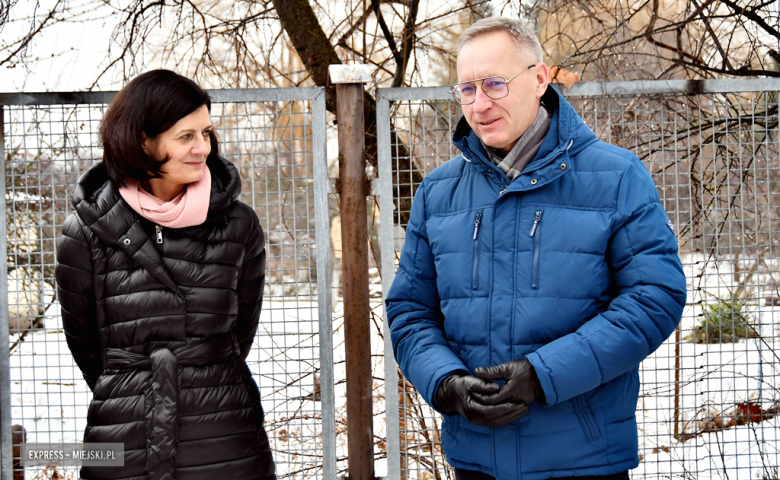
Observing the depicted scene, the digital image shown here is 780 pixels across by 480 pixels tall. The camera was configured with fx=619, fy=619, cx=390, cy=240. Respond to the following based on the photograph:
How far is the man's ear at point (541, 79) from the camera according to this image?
1.73 metres

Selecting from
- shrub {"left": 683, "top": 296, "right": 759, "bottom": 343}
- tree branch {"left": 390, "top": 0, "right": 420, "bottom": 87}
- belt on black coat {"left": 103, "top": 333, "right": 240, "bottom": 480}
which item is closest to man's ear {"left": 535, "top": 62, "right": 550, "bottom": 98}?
belt on black coat {"left": 103, "top": 333, "right": 240, "bottom": 480}

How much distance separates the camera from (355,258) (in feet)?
8.50

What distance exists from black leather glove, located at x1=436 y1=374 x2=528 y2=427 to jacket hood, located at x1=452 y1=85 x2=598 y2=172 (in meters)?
0.58

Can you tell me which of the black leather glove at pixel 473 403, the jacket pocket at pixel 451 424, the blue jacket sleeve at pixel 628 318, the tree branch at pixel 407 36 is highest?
the tree branch at pixel 407 36

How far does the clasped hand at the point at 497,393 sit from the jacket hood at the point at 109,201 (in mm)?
913

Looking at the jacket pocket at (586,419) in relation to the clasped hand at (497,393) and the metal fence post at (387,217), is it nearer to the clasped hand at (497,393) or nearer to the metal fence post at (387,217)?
the clasped hand at (497,393)

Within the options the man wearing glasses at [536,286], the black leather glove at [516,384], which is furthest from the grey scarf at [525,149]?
the black leather glove at [516,384]

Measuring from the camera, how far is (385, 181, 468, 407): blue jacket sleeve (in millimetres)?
1755

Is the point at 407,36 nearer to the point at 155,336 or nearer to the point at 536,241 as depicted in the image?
the point at 536,241

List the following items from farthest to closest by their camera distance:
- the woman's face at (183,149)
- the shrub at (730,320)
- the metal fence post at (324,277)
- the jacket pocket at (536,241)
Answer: the shrub at (730,320), the metal fence post at (324,277), the woman's face at (183,149), the jacket pocket at (536,241)

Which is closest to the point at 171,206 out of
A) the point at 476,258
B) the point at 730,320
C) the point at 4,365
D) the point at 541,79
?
the point at 476,258

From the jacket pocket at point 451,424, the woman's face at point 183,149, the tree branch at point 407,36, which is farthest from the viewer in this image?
the tree branch at point 407,36

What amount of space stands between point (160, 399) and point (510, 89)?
131 cm

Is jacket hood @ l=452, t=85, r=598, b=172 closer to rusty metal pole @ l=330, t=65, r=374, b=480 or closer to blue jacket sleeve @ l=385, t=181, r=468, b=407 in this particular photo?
blue jacket sleeve @ l=385, t=181, r=468, b=407
